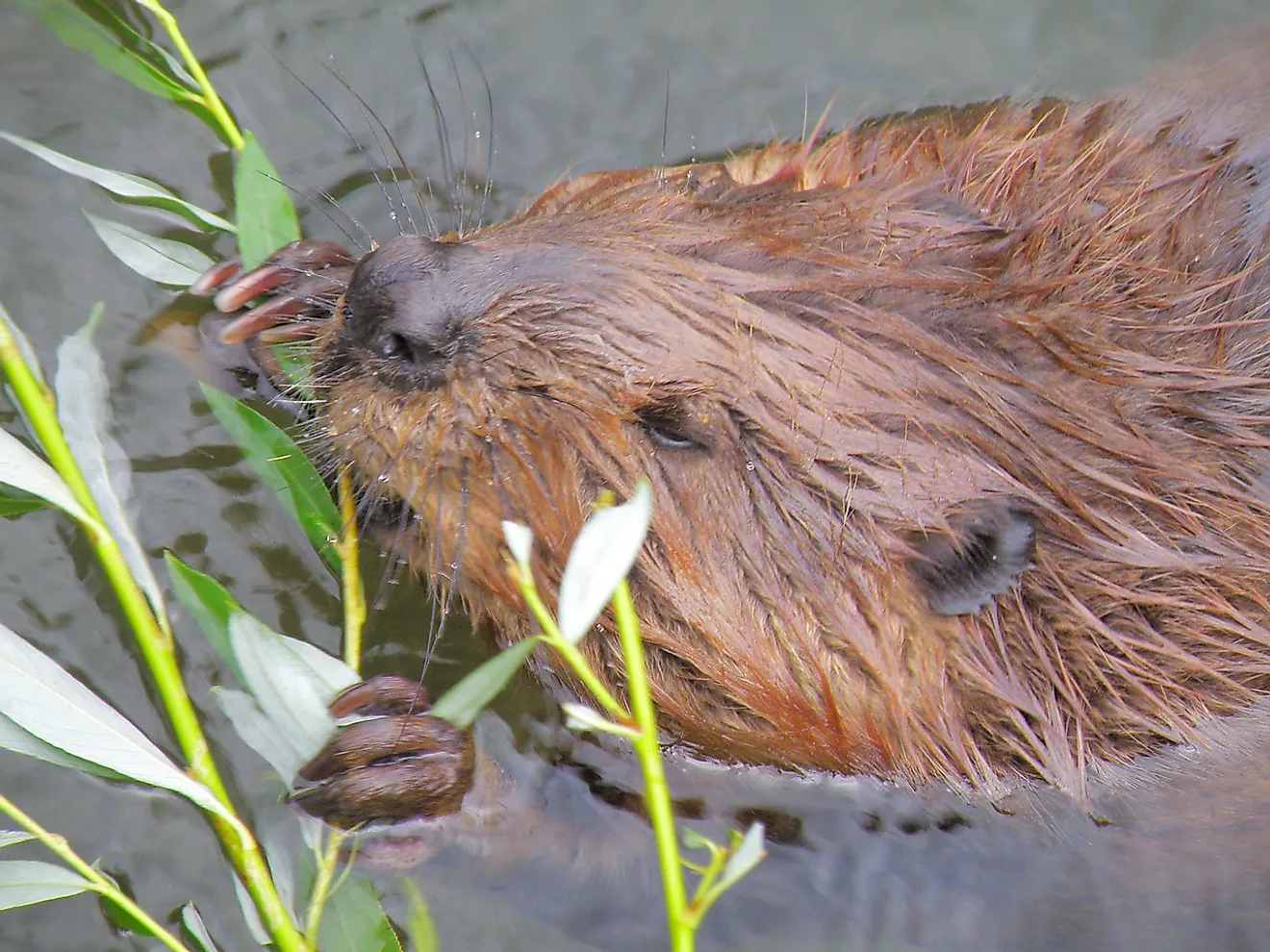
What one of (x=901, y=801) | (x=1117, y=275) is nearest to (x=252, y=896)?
(x=901, y=801)

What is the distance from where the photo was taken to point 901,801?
2.39m

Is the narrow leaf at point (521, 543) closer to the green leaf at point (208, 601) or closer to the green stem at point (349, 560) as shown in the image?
the green leaf at point (208, 601)

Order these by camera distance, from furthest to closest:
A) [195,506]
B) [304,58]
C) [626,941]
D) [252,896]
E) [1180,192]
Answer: [304,58] → [195,506] → [626,941] → [1180,192] → [252,896]

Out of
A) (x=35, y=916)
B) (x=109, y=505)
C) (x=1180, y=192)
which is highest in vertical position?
(x=1180, y=192)

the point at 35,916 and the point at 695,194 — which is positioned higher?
the point at 695,194

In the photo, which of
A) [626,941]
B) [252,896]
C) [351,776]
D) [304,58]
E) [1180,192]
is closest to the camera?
[252,896]

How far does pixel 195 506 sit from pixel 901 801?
1458mm

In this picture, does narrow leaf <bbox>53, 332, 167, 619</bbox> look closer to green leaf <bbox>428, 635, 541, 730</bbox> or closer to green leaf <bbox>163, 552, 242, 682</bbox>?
green leaf <bbox>163, 552, 242, 682</bbox>

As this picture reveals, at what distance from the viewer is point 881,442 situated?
5.89 feet

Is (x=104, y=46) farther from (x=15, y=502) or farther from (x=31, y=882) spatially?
(x=31, y=882)

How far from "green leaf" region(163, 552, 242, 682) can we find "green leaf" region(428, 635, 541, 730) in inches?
13.2

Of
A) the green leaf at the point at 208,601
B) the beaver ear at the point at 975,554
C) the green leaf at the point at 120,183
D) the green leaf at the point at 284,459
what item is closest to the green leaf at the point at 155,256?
the green leaf at the point at 120,183

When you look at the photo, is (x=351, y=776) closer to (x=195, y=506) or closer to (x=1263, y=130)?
(x=195, y=506)

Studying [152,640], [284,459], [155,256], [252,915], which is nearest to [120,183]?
[155,256]
